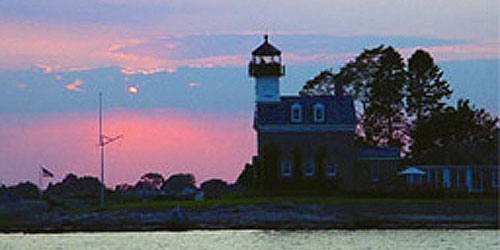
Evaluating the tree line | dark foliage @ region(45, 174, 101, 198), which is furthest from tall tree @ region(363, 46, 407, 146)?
dark foliage @ region(45, 174, 101, 198)

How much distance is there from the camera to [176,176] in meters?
118

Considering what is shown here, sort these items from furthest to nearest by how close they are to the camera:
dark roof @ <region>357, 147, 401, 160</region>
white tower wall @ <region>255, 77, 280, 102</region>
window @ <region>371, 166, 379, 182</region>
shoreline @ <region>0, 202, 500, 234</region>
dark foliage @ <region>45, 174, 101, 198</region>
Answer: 1. dark foliage @ <region>45, 174, 101, 198</region>
2. white tower wall @ <region>255, 77, 280, 102</region>
3. window @ <region>371, 166, 379, 182</region>
4. dark roof @ <region>357, 147, 401, 160</region>
5. shoreline @ <region>0, 202, 500, 234</region>

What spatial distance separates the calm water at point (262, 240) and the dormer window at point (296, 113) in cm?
1947

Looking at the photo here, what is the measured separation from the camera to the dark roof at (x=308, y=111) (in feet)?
269

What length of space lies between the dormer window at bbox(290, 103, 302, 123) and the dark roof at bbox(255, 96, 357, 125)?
0.23 metres

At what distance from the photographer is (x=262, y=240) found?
5775 cm

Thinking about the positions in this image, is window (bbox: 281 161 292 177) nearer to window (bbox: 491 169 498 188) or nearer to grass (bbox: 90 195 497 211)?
grass (bbox: 90 195 497 211)

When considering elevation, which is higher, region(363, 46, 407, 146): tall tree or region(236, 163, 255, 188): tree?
region(363, 46, 407, 146): tall tree

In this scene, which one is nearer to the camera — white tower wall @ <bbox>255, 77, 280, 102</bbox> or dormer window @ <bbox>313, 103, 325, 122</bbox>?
dormer window @ <bbox>313, 103, 325, 122</bbox>

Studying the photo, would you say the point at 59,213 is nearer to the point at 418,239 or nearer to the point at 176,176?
the point at 418,239

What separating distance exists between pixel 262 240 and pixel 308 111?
86.2 feet

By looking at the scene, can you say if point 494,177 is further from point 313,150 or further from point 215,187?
point 215,187

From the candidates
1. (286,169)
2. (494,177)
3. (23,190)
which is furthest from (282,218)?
(23,190)

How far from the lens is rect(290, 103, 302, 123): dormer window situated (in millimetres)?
82375
